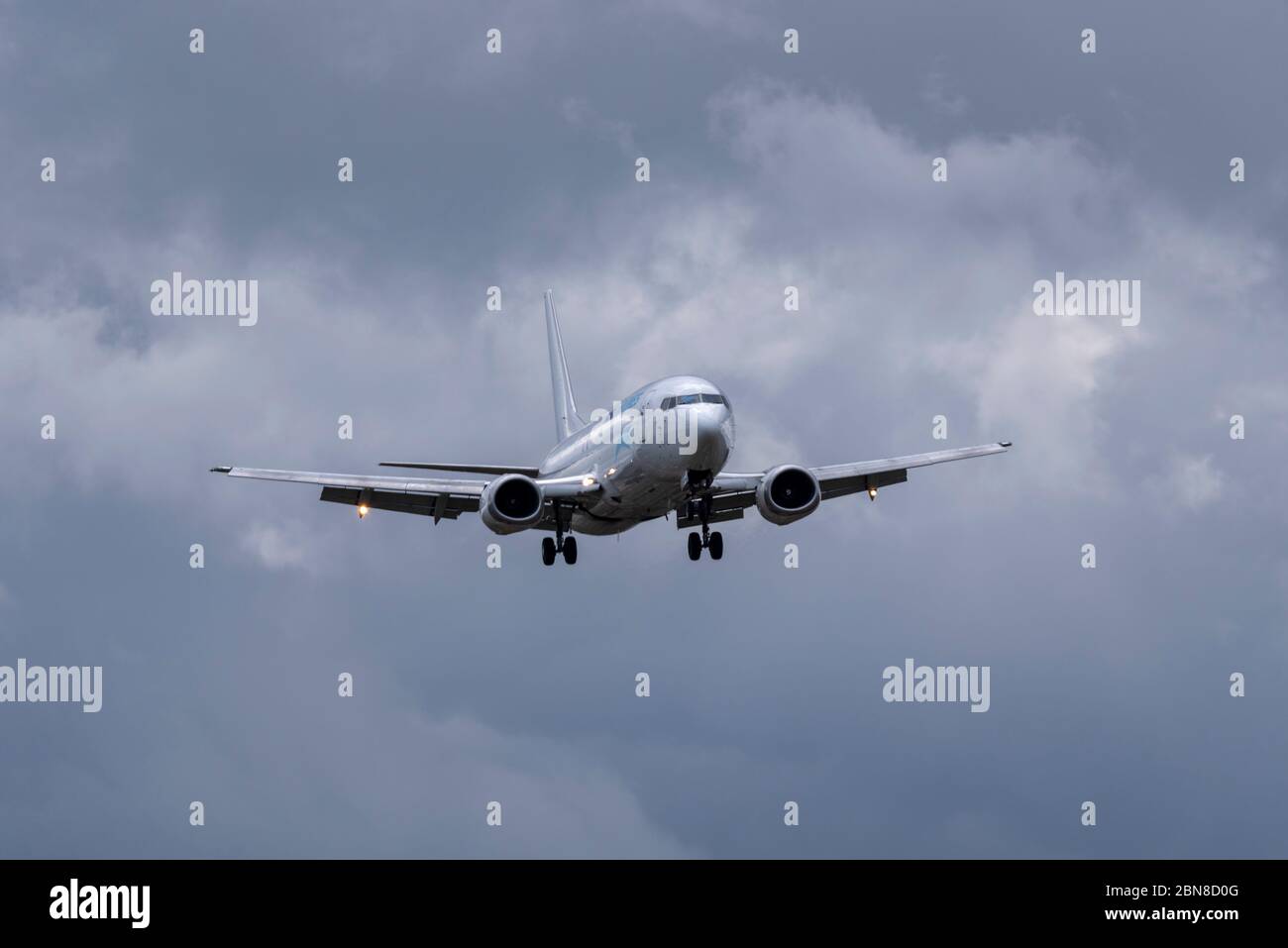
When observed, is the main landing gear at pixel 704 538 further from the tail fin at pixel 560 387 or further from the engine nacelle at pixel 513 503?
the tail fin at pixel 560 387

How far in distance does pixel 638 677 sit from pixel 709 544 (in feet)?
18.4

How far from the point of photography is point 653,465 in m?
53.3

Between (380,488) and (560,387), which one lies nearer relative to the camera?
(380,488)

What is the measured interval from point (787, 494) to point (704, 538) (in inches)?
142

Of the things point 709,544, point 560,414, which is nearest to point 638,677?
point 709,544

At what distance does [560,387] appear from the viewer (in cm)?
Answer: 8675

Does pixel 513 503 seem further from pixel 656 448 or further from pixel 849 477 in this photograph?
pixel 849 477

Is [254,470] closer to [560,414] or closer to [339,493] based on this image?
[339,493]

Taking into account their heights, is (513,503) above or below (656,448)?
below

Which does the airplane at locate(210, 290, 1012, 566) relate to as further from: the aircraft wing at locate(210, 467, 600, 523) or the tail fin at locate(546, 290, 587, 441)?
the tail fin at locate(546, 290, 587, 441)

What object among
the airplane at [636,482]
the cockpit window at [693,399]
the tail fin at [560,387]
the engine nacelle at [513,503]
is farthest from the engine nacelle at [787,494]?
the tail fin at [560,387]

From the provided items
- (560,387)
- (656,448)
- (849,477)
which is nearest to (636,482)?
(656,448)

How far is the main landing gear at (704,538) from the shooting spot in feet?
189

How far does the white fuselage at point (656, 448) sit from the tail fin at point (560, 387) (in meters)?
23.1
